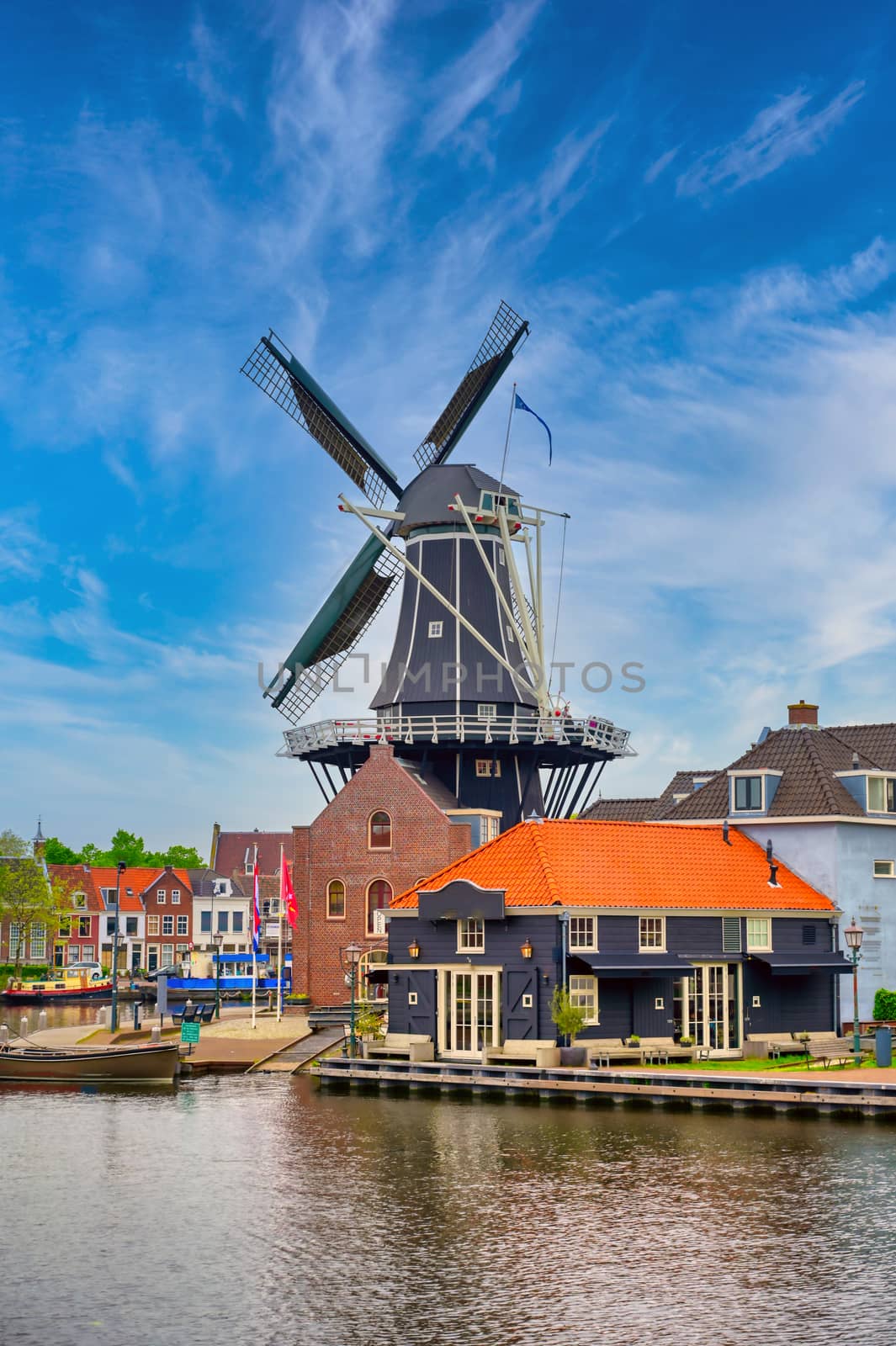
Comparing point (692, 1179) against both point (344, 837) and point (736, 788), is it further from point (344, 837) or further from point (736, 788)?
point (344, 837)

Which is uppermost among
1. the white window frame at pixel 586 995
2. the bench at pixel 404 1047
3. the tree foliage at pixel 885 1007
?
the white window frame at pixel 586 995

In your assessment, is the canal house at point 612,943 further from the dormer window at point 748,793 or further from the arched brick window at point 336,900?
the arched brick window at point 336,900

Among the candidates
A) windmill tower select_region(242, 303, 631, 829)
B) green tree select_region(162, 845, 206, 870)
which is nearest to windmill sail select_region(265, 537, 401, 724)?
windmill tower select_region(242, 303, 631, 829)

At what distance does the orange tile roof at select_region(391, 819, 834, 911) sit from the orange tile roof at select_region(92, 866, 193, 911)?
2735 inches

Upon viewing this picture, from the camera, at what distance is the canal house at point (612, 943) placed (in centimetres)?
3934

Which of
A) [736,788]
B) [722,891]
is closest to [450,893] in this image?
[722,891]

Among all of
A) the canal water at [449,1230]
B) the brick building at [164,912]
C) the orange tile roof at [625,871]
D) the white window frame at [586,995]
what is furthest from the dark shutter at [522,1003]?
the brick building at [164,912]

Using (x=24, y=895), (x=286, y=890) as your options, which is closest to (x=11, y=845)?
(x=24, y=895)

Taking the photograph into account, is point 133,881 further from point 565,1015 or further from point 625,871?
point 565,1015

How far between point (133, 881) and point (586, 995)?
248ft

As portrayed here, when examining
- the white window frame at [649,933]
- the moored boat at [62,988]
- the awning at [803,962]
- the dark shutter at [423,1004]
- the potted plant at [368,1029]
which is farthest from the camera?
the moored boat at [62,988]

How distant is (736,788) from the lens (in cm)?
4753

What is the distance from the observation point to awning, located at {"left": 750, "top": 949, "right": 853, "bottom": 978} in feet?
139

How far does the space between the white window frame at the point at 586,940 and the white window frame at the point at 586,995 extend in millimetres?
672
